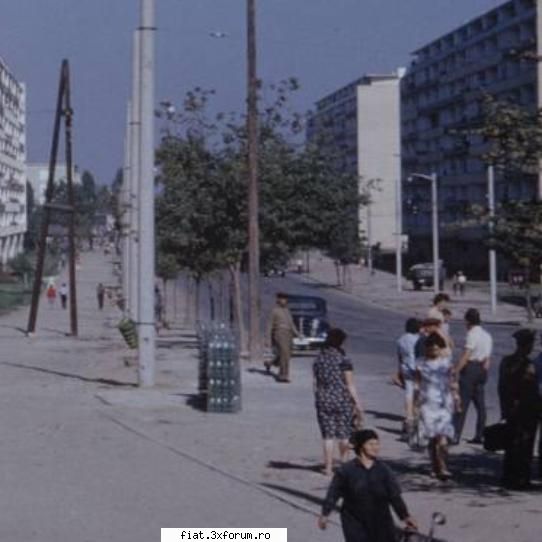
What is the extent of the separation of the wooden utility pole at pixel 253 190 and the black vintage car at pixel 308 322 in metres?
3.70

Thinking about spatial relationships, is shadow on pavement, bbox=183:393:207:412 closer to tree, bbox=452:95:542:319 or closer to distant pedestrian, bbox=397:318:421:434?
distant pedestrian, bbox=397:318:421:434

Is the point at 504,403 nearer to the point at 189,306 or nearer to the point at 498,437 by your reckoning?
the point at 498,437

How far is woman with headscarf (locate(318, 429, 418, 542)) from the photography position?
35.5 ft

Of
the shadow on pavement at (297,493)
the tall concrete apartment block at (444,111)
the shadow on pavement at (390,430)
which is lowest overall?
the shadow on pavement at (297,493)

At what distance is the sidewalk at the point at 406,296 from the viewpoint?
233ft

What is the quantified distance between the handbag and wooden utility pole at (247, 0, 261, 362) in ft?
69.5

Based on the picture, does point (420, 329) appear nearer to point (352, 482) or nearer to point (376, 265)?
point (352, 482)

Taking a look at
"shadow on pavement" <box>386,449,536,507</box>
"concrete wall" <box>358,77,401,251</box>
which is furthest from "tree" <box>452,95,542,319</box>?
"concrete wall" <box>358,77,401,251</box>

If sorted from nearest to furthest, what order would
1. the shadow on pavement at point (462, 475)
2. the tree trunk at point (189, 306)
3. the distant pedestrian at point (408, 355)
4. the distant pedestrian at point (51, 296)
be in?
the shadow on pavement at point (462, 475)
the distant pedestrian at point (408, 355)
the tree trunk at point (189, 306)
the distant pedestrian at point (51, 296)

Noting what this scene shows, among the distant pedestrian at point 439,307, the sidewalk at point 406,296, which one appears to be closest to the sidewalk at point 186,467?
the distant pedestrian at point 439,307

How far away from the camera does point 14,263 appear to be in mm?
117250

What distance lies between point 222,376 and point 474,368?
5.41 m

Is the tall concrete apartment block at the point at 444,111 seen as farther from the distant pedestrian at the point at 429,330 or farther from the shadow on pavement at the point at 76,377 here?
the distant pedestrian at the point at 429,330

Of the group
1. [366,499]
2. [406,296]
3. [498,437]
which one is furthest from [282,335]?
[406,296]
